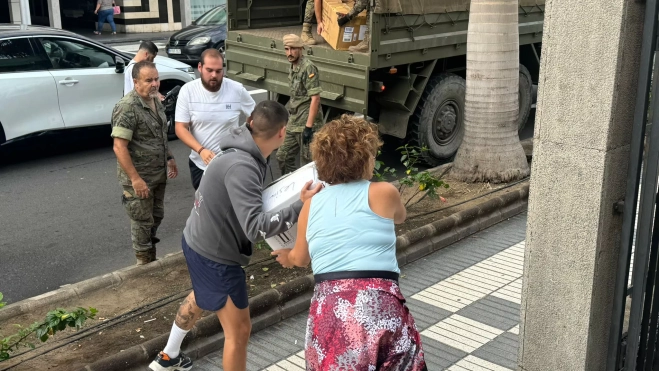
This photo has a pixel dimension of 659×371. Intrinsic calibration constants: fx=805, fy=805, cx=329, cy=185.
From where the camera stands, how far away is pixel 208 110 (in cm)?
627

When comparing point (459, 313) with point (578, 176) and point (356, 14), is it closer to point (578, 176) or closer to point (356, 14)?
point (578, 176)

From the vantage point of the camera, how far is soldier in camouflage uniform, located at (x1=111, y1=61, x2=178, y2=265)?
5.71m

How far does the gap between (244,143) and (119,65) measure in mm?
7006

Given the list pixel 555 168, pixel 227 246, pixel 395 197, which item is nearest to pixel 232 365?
pixel 227 246

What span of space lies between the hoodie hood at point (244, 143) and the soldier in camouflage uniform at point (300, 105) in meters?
3.87

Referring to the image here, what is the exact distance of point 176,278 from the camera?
19.4 feet

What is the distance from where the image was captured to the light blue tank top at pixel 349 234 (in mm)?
3232

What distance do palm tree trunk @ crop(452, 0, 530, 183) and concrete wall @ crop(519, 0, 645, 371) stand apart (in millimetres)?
4463

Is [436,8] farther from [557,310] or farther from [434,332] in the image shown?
[557,310]

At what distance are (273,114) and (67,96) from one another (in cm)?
665

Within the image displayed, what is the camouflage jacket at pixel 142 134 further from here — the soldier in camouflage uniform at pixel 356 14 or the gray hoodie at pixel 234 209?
the soldier in camouflage uniform at pixel 356 14

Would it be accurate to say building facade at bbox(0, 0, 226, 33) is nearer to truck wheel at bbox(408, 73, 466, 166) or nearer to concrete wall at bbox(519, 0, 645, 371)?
truck wheel at bbox(408, 73, 466, 166)

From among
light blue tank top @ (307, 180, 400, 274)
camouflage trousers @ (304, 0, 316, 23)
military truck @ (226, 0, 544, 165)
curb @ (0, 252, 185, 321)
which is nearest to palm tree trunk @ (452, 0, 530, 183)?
military truck @ (226, 0, 544, 165)

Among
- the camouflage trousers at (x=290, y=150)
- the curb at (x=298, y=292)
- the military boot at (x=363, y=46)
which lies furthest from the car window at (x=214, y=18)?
the curb at (x=298, y=292)
